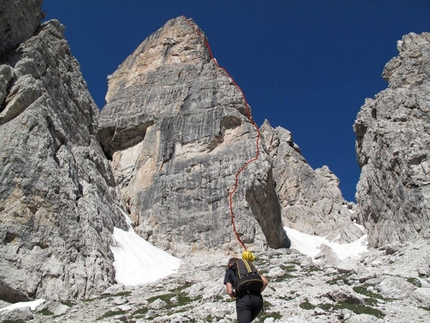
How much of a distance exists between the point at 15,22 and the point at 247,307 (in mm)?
41651

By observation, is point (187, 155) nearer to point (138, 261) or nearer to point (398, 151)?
point (138, 261)

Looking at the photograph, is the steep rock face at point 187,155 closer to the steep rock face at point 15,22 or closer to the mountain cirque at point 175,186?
the mountain cirque at point 175,186

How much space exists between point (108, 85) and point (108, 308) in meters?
52.4

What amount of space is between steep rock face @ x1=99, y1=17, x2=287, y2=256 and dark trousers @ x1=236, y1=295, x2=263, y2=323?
30.3 metres

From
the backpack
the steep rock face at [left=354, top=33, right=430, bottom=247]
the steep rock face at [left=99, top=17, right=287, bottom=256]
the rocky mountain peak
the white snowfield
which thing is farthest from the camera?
the rocky mountain peak

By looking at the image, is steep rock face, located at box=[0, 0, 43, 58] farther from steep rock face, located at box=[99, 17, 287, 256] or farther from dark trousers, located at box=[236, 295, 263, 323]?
dark trousers, located at box=[236, 295, 263, 323]

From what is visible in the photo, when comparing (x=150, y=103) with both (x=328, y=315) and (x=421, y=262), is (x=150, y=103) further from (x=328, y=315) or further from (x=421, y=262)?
(x=328, y=315)

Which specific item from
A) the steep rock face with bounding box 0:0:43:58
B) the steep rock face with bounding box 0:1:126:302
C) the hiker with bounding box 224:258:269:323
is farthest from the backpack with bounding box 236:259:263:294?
the steep rock face with bounding box 0:0:43:58

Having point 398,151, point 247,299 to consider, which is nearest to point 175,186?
point 398,151

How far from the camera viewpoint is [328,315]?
13.8 metres

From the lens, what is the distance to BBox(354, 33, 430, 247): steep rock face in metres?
39.1

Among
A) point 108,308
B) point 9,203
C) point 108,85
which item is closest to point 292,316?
point 108,308

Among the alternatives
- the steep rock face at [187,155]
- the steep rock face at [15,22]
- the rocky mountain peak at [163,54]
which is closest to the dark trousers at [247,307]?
the steep rock face at [187,155]

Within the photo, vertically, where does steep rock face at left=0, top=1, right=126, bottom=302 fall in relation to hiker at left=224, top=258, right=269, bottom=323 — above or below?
above
